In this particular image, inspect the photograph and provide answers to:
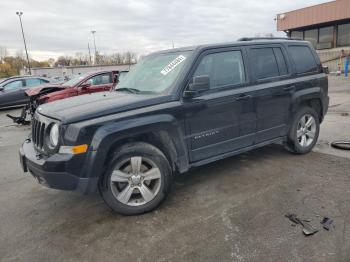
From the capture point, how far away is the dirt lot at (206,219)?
2.73 meters

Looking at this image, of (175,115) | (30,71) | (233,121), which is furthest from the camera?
(30,71)

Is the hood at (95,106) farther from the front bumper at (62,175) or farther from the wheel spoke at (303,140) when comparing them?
the wheel spoke at (303,140)

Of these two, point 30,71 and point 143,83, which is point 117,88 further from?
point 30,71

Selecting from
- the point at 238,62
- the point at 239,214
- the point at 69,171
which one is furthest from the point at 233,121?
the point at 69,171

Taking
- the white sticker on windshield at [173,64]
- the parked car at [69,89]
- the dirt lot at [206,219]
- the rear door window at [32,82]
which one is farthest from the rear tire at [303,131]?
the rear door window at [32,82]

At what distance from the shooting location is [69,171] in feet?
10.00

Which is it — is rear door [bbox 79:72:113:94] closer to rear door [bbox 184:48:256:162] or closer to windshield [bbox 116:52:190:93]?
windshield [bbox 116:52:190:93]

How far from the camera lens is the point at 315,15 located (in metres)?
27.2

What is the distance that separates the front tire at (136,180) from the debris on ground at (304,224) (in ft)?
4.60

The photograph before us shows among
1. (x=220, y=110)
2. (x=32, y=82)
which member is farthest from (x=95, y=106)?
(x=32, y=82)

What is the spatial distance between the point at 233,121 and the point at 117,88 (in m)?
1.78

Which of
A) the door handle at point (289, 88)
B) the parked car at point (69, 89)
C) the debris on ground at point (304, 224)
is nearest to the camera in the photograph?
the debris on ground at point (304, 224)

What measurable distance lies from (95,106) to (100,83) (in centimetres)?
704

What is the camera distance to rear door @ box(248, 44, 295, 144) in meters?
4.34
